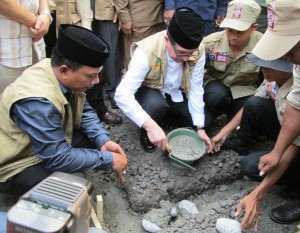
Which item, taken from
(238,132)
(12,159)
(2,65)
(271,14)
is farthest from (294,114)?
(2,65)

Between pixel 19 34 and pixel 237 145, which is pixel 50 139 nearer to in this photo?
pixel 19 34

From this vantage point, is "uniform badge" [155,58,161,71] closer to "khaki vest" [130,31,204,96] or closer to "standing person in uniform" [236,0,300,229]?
"khaki vest" [130,31,204,96]

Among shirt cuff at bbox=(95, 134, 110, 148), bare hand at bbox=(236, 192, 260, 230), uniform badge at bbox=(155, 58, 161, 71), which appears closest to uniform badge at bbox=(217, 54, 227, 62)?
uniform badge at bbox=(155, 58, 161, 71)

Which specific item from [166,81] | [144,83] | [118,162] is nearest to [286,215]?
[118,162]

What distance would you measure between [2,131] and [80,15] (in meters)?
1.35

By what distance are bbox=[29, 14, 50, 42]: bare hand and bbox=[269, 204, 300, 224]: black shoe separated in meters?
1.96

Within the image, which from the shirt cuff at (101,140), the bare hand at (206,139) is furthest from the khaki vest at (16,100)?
the bare hand at (206,139)

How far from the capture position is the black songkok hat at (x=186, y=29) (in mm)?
2565

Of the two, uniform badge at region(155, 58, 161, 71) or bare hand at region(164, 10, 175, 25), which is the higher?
bare hand at region(164, 10, 175, 25)

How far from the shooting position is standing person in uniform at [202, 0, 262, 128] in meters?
3.08

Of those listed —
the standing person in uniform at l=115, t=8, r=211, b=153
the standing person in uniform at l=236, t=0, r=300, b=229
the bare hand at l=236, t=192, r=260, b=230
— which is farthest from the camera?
the standing person in uniform at l=115, t=8, r=211, b=153

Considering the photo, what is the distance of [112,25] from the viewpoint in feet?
11.2

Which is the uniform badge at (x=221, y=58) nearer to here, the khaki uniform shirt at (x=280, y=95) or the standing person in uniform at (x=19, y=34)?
the khaki uniform shirt at (x=280, y=95)

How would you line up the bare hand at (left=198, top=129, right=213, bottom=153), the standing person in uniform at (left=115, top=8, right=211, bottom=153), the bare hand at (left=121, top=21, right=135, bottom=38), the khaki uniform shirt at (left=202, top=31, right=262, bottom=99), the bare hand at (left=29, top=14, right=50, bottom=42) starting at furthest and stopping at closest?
the bare hand at (left=121, top=21, right=135, bottom=38), the khaki uniform shirt at (left=202, top=31, right=262, bottom=99), the bare hand at (left=198, top=129, right=213, bottom=153), the standing person in uniform at (left=115, top=8, right=211, bottom=153), the bare hand at (left=29, top=14, right=50, bottom=42)
